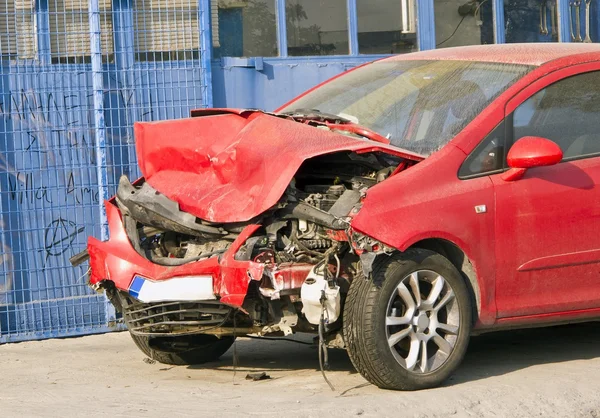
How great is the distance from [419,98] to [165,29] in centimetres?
318

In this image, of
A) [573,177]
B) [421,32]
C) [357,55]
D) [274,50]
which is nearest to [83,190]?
[274,50]

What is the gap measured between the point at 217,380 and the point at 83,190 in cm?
291

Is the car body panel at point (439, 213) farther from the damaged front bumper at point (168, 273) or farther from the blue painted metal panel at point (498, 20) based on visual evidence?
the blue painted metal panel at point (498, 20)

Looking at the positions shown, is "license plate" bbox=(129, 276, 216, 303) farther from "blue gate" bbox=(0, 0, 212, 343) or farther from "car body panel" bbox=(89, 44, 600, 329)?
"blue gate" bbox=(0, 0, 212, 343)

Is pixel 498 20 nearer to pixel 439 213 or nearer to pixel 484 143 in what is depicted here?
pixel 484 143

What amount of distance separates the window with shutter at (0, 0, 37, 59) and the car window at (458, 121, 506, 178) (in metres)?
4.22

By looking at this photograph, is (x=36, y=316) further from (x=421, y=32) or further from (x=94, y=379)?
(x=421, y=32)

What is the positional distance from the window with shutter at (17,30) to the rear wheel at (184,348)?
9.76ft

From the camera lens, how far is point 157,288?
6230 millimetres

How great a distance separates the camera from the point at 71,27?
912 cm

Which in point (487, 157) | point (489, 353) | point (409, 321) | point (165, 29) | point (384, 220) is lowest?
point (489, 353)

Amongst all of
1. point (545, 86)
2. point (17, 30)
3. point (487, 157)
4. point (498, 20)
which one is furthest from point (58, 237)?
point (498, 20)

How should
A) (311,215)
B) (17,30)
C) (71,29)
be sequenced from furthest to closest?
(71,29), (17,30), (311,215)

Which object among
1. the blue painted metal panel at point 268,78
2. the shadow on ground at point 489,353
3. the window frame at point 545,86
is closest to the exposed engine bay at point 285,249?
the window frame at point 545,86
